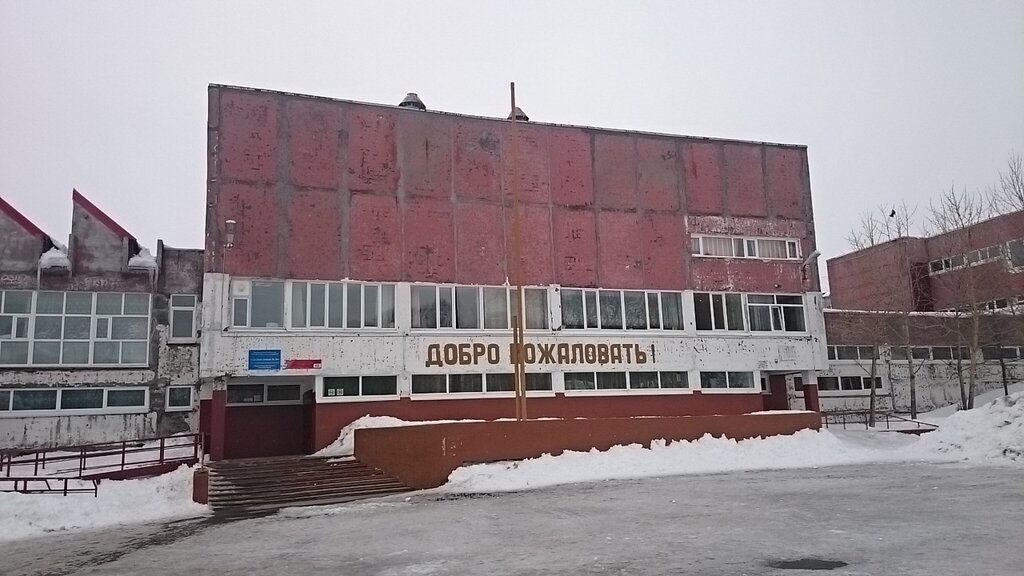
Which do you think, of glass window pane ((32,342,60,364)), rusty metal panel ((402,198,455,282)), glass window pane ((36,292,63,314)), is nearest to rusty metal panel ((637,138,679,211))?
rusty metal panel ((402,198,455,282))

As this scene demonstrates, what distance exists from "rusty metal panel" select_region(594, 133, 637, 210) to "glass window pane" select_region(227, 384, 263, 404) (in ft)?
47.3

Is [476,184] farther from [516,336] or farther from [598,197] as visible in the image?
[516,336]

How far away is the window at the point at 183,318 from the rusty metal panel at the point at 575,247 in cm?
1488

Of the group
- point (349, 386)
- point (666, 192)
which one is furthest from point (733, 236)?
point (349, 386)

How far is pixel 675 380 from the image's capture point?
90.9ft

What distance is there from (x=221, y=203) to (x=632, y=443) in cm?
1517

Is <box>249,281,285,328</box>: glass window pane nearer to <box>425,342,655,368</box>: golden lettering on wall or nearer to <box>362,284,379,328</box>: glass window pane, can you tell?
<box>362,284,379,328</box>: glass window pane

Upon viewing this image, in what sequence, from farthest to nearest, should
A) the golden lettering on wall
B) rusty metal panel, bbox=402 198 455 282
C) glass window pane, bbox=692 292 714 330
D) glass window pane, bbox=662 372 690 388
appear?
glass window pane, bbox=692 292 714 330 → glass window pane, bbox=662 372 690 388 → rusty metal panel, bbox=402 198 455 282 → the golden lettering on wall

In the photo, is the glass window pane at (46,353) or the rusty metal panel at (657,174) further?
the rusty metal panel at (657,174)

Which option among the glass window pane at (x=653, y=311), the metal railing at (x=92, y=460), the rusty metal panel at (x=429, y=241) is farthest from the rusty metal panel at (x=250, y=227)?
the glass window pane at (x=653, y=311)

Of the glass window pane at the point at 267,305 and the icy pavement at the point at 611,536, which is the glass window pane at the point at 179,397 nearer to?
the glass window pane at the point at 267,305

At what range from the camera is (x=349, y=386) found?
2408cm

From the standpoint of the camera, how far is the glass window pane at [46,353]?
88.8 feet

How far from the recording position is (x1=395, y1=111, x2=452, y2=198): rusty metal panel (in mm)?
26062
